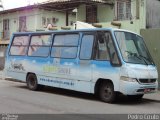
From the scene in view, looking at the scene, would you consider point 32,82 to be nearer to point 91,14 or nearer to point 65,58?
point 65,58

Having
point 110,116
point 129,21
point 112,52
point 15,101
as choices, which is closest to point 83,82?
point 112,52

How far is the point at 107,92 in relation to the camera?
44.2 feet

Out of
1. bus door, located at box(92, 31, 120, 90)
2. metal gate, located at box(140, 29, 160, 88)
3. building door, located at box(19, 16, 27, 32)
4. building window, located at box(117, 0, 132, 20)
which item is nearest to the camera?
bus door, located at box(92, 31, 120, 90)

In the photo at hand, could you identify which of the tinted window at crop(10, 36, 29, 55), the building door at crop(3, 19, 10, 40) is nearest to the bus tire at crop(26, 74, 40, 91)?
the tinted window at crop(10, 36, 29, 55)

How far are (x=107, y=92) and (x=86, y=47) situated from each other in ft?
6.32

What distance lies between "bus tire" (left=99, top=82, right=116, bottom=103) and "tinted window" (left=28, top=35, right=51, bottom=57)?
11.2ft

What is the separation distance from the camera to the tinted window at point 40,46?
1620 centimetres

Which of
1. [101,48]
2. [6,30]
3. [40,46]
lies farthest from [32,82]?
[6,30]

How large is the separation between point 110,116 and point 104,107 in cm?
174

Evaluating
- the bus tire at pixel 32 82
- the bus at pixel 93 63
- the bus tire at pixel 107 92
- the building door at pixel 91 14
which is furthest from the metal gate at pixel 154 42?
the building door at pixel 91 14

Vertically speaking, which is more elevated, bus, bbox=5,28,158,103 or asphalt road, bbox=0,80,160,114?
bus, bbox=5,28,158,103

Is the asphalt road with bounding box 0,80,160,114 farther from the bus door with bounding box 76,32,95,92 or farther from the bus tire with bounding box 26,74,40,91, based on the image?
the bus tire with bounding box 26,74,40,91

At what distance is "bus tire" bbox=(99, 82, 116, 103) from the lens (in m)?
13.3

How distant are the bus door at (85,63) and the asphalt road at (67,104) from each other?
1.79 ft
